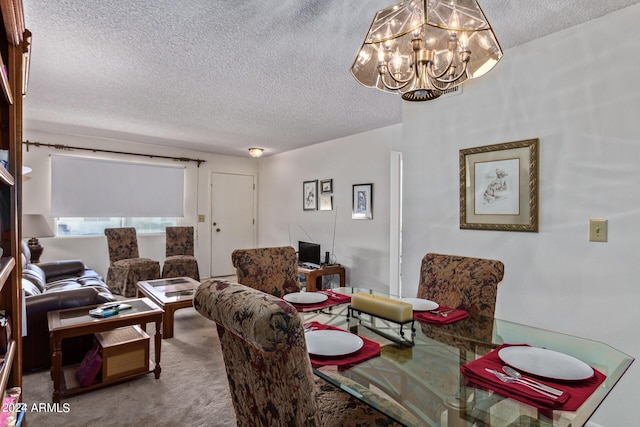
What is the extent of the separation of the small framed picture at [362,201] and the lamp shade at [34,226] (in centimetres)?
366

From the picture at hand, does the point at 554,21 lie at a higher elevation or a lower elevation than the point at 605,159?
higher

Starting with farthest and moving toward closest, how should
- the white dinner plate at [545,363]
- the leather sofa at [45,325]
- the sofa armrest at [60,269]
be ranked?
the sofa armrest at [60,269] < the leather sofa at [45,325] < the white dinner plate at [545,363]

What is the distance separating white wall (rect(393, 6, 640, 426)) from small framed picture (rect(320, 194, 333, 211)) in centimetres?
254

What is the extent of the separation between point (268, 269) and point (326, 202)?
2898 mm

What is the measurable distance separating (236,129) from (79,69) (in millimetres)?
1932

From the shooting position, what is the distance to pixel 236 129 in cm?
435

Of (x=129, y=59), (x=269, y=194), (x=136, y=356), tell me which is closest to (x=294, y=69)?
(x=129, y=59)

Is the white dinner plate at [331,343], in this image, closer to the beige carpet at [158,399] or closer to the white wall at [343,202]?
the beige carpet at [158,399]

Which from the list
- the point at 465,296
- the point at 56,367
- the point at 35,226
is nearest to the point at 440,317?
the point at 465,296

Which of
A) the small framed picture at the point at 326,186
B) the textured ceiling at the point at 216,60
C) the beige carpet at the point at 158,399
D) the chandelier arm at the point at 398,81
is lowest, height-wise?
the beige carpet at the point at 158,399

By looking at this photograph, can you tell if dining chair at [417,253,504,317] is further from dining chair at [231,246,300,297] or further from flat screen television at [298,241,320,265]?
flat screen television at [298,241,320,265]

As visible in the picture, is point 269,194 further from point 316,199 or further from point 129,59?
point 129,59

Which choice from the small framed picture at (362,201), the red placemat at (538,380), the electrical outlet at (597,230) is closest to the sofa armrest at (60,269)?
the small framed picture at (362,201)

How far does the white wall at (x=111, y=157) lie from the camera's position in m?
4.61
